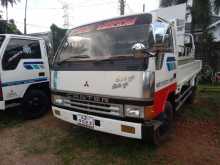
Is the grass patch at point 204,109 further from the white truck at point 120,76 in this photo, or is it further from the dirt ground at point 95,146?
the white truck at point 120,76

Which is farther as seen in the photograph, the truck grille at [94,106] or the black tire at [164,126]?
the black tire at [164,126]

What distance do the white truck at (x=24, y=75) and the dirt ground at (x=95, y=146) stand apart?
52cm

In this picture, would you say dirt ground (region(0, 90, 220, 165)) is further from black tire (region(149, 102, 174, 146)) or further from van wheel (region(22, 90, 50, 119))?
van wheel (region(22, 90, 50, 119))

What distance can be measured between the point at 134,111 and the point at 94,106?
2.22ft

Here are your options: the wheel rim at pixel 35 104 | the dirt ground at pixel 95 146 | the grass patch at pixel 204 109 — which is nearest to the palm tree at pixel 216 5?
the grass patch at pixel 204 109

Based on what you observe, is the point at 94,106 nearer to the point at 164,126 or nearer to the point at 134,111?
the point at 134,111

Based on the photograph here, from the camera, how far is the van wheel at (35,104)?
16.7 feet

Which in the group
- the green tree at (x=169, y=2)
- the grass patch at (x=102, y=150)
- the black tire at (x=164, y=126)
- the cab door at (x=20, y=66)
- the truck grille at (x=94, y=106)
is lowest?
the grass patch at (x=102, y=150)

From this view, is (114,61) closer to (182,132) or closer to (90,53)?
(90,53)

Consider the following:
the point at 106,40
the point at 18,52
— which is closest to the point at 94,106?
the point at 106,40

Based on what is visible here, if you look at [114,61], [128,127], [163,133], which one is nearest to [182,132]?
[163,133]

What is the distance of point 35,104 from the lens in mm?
5281

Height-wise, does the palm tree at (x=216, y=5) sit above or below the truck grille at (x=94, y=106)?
above

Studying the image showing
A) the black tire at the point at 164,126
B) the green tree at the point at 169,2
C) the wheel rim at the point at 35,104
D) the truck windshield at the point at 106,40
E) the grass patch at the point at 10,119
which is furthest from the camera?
the green tree at the point at 169,2
